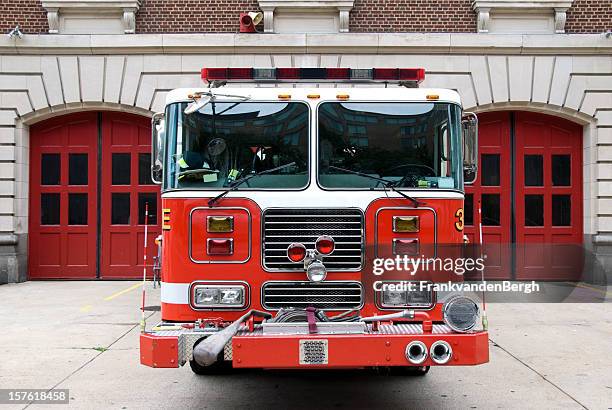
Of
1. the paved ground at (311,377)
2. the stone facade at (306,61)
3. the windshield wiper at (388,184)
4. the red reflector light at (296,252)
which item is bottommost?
the paved ground at (311,377)

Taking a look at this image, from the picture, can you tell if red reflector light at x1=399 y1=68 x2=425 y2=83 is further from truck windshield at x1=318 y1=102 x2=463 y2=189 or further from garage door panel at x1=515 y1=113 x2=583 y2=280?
garage door panel at x1=515 y1=113 x2=583 y2=280

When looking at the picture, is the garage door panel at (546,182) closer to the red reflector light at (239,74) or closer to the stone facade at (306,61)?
the stone facade at (306,61)

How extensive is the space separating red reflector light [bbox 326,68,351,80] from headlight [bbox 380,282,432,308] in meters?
1.85

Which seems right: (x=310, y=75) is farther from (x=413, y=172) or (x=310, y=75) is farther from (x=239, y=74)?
(x=413, y=172)

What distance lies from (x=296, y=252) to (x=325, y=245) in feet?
0.77

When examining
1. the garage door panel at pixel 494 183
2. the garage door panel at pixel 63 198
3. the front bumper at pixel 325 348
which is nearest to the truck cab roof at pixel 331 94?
the front bumper at pixel 325 348

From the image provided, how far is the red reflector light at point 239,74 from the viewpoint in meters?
5.80

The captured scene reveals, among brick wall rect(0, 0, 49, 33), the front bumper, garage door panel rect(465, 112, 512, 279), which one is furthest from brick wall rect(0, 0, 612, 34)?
the front bumper

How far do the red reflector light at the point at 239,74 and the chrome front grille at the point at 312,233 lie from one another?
4.42 ft

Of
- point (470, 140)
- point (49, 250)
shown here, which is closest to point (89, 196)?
point (49, 250)

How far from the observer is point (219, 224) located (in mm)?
5250

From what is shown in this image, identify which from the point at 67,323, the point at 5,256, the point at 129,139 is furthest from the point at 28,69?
the point at 67,323

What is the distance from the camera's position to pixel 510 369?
6.88 meters

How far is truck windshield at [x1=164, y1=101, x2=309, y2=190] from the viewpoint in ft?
17.3
